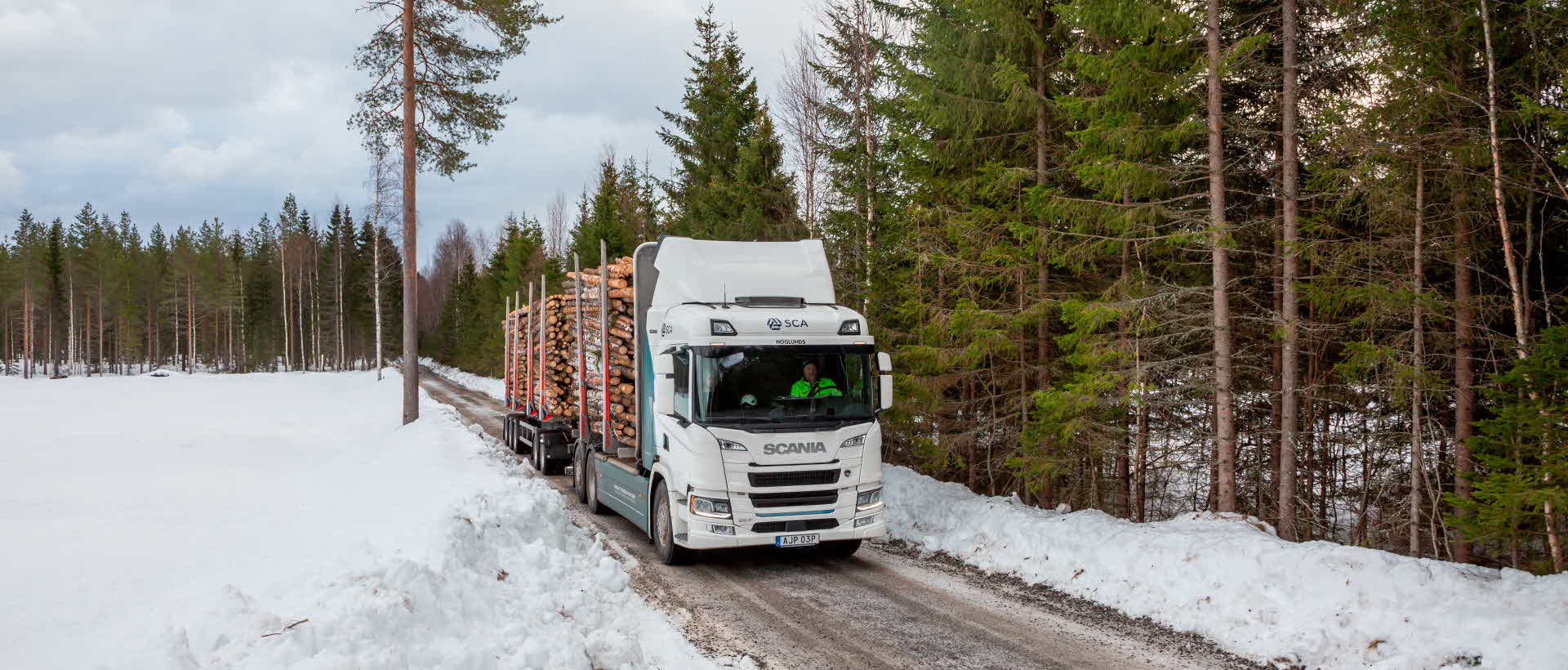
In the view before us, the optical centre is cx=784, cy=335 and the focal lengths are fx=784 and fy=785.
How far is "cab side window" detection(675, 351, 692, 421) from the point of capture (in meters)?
8.63

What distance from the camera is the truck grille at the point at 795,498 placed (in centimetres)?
833

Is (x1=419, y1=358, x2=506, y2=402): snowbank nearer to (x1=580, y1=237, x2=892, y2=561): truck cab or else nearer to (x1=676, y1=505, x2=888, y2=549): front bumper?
(x1=580, y1=237, x2=892, y2=561): truck cab

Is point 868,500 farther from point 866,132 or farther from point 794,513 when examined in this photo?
point 866,132

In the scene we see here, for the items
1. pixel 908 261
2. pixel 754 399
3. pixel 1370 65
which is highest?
pixel 1370 65

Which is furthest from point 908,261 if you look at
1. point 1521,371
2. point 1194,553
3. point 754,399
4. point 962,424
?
point 1521,371

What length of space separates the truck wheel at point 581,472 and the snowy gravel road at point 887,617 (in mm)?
2915

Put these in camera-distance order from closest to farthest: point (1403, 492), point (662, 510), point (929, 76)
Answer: point (662, 510)
point (1403, 492)
point (929, 76)

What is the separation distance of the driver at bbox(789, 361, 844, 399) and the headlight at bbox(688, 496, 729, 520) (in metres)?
1.41

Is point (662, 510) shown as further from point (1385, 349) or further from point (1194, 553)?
point (1385, 349)

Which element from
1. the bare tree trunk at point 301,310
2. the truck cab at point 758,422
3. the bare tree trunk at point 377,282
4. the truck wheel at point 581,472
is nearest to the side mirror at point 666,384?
the truck cab at point 758,422

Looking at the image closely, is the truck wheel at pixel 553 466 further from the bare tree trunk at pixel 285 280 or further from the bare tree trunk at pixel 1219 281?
the bare tree trunk at pixel 285 280

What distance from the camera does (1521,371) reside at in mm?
6984

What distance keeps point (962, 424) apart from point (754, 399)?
6.80 m

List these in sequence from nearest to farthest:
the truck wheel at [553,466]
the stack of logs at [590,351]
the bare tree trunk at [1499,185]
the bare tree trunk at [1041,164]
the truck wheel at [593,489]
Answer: the bare tree trunk at [1499,185] → the stack of logs at [590,351] → the truck wheel at [593,489] → the bare tree trunk at [1041,164] → the truck wheel at [553,466]
